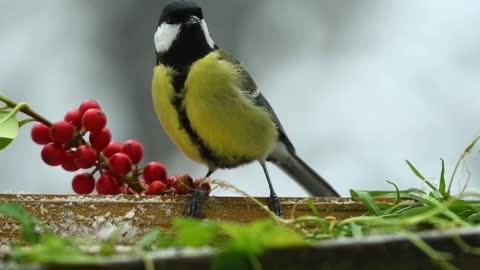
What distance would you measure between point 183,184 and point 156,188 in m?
0.06

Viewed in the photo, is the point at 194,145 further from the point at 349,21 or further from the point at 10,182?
the point at 349,21

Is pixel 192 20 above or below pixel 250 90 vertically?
Answer: above

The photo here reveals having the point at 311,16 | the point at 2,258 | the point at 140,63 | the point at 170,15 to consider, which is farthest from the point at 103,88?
the point at 2,258

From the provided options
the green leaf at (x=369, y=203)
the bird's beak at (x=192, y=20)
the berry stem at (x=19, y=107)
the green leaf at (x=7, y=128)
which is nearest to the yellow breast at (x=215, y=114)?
the bird's beak at (x=192, y=20)

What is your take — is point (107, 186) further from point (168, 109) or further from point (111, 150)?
point (168, 109)

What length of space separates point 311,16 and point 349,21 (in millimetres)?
274

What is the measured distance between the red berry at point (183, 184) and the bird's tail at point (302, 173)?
0.79m

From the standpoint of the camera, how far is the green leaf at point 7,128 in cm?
147

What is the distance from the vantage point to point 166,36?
2.22 metres

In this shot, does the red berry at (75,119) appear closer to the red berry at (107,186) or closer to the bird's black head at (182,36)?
the red berry at (107,186)

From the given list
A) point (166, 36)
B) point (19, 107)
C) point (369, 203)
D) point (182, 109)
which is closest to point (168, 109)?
point (182, 109)

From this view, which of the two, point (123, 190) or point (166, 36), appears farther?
point (166, 36)

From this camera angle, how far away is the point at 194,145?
208 centimetres

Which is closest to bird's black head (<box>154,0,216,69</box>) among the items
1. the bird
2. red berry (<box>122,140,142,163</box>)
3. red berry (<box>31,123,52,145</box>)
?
the bird
